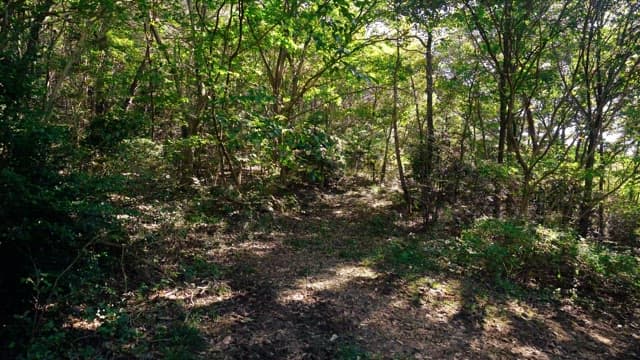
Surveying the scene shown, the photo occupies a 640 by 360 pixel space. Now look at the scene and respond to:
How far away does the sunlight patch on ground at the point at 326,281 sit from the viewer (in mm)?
4609

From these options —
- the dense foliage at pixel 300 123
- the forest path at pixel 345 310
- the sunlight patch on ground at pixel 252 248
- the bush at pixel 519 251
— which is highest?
the dense foliage at pixel 300 123

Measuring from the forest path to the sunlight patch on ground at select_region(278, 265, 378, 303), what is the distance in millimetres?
15

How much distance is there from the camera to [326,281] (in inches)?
205

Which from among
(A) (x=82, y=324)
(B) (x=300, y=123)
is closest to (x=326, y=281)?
(A) (x=82, y=324)

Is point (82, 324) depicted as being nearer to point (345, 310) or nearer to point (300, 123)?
point (345, 310)

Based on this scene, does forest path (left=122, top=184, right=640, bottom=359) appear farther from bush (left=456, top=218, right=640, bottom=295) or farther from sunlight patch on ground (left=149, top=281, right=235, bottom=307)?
bush (left=456, top=218, right=640, bottom=295)

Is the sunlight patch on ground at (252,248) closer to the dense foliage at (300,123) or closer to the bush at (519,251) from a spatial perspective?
the dense foliage at (300,123)

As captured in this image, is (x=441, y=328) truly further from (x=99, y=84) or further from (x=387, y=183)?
(x=99, y=84)

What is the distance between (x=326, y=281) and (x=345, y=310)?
2.71ft

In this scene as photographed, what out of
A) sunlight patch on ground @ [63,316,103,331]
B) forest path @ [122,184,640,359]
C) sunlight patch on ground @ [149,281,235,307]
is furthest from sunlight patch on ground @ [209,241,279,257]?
sunlight patch on ground @ [63,316,103,331]

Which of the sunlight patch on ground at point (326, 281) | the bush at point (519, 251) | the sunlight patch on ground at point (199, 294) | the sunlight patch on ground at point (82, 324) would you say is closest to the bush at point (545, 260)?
the bush at point (519, 251)

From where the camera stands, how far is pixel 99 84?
31.8 ft

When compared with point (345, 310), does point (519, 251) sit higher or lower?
higher

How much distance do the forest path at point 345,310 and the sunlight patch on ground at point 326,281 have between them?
15mm
